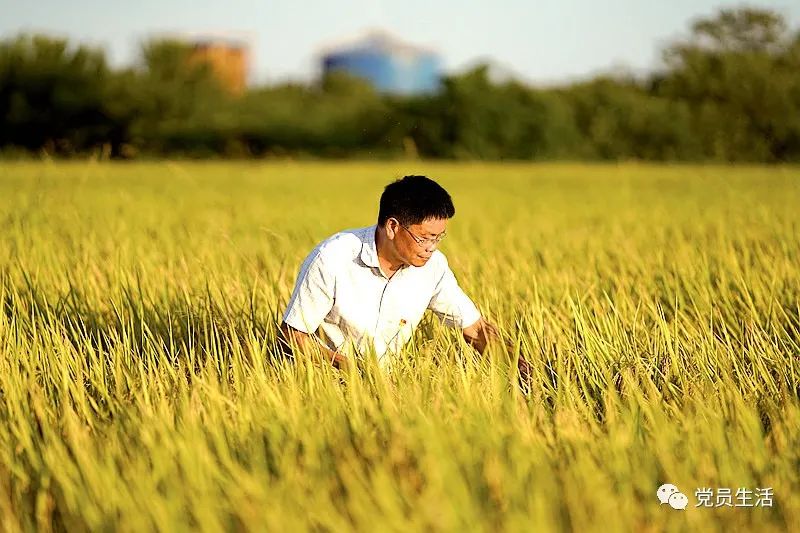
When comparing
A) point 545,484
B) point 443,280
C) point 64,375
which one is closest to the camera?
point 545,484

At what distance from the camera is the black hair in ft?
8.02

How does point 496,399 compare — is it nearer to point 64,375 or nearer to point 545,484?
point 545,484

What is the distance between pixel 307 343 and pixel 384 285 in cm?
30

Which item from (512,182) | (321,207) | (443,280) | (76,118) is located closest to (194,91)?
(76,118)

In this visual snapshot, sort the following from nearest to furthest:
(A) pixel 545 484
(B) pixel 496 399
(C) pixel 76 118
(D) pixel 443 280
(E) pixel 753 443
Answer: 1. (A) pixel 545 484
2. (E) pixel 753 443
3. (B) pixel 496 399
4. (D) pixel 443 280
5. (C) pixel 76 118

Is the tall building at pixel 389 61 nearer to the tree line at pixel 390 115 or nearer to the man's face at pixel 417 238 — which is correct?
the tree line at pixel 390 115

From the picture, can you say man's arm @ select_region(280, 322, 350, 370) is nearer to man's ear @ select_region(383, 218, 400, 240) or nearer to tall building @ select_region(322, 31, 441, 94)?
man's ear @ select_region(383, 218, 400, 240)

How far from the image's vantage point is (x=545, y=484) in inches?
65.7

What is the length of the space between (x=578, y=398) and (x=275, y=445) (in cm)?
77

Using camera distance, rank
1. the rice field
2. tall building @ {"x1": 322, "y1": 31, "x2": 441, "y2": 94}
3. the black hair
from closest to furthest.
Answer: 1. the rice field
2. the black hair
3. tall building @ {"x1": 322, "y1": 31, "x2": 441, "y2": 94}
